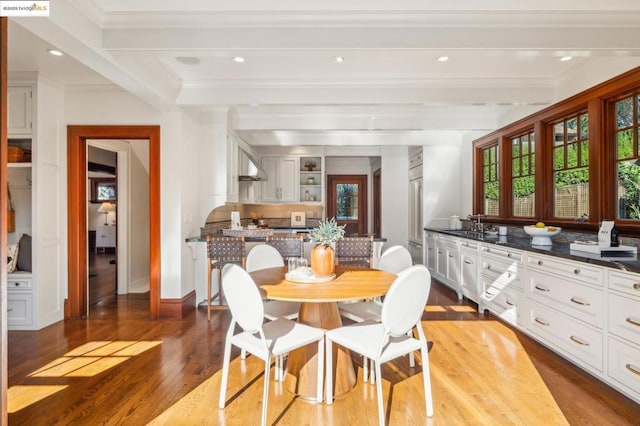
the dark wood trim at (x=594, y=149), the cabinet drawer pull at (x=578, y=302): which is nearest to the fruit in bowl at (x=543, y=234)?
the dark wood trim at (x=594, y=149)

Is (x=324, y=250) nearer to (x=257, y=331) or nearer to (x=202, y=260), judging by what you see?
(x=257, y=331)

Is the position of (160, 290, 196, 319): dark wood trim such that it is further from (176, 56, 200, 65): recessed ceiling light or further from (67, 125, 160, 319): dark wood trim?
(176, 56, 200, 65): recessed ceiling light

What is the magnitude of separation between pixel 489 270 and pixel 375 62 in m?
2.53

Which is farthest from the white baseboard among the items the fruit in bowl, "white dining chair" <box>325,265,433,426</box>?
the fruit in bowl

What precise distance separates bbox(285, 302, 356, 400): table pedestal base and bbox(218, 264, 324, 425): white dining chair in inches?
5.5

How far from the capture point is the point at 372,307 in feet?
8.68

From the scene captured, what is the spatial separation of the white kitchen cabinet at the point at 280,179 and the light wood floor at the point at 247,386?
4.01 metres

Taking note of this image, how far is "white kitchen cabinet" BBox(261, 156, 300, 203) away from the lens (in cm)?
711

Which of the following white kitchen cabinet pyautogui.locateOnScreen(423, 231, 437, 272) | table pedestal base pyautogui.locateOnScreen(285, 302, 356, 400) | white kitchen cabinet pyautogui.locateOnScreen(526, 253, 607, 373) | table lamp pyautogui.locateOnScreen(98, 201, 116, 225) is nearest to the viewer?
table pedestal base pyautogui.locateOnScreen(285, 302, 356, 400)

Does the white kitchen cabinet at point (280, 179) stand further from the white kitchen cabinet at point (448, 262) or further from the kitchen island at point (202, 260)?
the white kitchen cabinet at point (448, 262)

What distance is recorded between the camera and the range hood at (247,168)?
5320 mm

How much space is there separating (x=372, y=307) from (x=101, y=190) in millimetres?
9487

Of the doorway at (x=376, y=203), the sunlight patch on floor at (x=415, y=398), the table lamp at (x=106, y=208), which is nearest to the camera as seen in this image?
the sunlight patch on floor at (x=415, y=398)

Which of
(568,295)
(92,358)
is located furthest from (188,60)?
(568,295)
